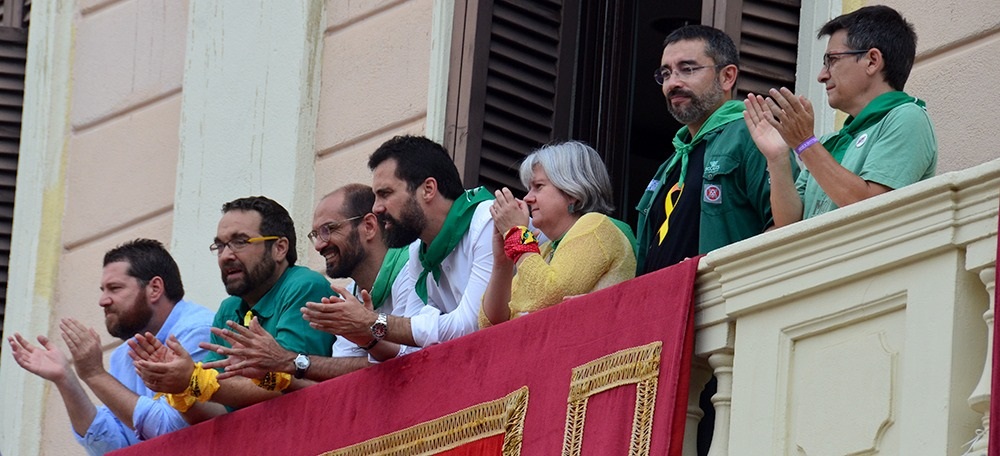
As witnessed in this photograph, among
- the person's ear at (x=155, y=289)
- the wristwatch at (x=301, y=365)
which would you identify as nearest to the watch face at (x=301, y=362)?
the wristwatch at (x=301, y=365)

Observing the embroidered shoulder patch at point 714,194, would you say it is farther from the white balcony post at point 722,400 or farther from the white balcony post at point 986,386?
the white balcony post at point 986,386

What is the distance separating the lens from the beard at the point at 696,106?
7406 millimetres

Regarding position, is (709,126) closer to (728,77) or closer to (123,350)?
(728,77)

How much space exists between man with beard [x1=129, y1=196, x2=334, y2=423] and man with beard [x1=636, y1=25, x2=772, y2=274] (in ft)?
4.59

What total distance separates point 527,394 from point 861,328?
4.06 ft

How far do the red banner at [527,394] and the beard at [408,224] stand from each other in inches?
19.8

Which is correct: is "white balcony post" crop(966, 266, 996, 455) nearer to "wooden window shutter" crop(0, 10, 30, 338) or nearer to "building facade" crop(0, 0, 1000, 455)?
"building facade" crop(0, 0, 1000, 455)

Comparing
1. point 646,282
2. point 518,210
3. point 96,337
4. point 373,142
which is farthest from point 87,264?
point 646,282

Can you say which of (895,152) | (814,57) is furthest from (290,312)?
(895,152)

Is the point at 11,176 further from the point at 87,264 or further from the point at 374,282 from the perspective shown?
the point at 374,282

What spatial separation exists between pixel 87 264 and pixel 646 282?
15.8ft

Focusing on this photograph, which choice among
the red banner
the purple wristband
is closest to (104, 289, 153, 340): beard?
the red banner

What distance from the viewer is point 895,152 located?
260 inches

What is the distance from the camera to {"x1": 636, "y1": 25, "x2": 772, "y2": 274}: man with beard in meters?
7.14
